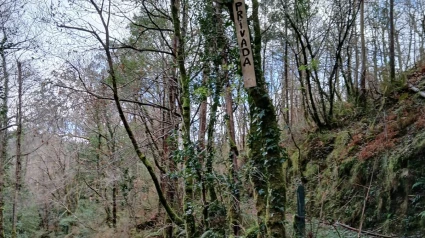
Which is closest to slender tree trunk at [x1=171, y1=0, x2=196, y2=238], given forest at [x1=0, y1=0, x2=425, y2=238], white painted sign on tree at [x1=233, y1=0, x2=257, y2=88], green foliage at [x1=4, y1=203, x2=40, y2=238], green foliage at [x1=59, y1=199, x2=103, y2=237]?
forest at [x1=0, y1=0, x2=425, y2=238]

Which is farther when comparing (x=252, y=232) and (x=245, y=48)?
(x=252, y=232)

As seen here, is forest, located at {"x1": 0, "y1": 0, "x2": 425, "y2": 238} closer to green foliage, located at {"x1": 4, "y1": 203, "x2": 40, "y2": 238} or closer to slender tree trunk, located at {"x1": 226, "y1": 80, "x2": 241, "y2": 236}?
slender tree trunk, located at {"x1": 226, "y1": 80, "x2": 241, "y2": 236}

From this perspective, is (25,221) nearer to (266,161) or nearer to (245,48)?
(266,161)

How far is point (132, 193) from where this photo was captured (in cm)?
1104

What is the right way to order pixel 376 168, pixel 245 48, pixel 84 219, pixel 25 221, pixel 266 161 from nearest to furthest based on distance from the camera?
pixel 245 48
pixel 266 161
pixel 376 168
pixel 84 219
pixel 25 221

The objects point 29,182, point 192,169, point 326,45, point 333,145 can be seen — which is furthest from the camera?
point 29,182

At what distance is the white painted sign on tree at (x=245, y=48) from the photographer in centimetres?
318

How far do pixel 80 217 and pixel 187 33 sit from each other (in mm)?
11012

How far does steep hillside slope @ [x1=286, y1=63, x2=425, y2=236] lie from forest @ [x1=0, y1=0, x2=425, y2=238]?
24 millimetres

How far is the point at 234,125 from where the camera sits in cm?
629

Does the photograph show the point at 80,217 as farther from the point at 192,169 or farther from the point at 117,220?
the point at 192,169

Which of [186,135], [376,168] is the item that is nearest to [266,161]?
[186,135]

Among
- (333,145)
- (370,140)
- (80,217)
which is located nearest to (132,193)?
(80,217)

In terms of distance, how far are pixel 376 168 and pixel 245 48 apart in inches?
140
